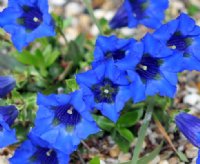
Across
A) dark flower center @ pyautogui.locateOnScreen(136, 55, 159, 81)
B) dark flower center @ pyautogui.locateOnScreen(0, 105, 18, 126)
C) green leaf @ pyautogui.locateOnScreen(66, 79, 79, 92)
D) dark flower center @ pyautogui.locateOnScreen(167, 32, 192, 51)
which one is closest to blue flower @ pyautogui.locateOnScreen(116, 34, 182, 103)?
dark flower center @ pyautogui.locateOnScreen(136, 55, 159, 81)

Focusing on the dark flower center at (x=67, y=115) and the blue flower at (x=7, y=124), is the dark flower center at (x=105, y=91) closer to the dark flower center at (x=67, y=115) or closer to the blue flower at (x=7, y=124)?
the dark flower center at (x=67, y=115)

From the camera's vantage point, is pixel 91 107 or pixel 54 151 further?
pixel 54 151

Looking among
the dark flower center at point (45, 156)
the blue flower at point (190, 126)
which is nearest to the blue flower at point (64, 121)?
the dark flower center at point (45, 156)

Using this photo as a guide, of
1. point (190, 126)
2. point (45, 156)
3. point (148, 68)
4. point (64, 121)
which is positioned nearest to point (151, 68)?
point (148, 68)

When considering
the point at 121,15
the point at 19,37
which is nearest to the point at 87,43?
the point at 121,15

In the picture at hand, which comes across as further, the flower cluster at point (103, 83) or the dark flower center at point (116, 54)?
the dark flower center at point (116, 54)

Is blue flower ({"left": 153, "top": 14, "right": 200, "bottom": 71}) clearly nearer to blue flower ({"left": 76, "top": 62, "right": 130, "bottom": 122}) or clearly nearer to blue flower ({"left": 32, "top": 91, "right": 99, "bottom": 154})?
blue flower ({"left": 76, "top": 62, "right": 130, "bottom": 122})

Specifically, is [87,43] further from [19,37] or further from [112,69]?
[112,69]
